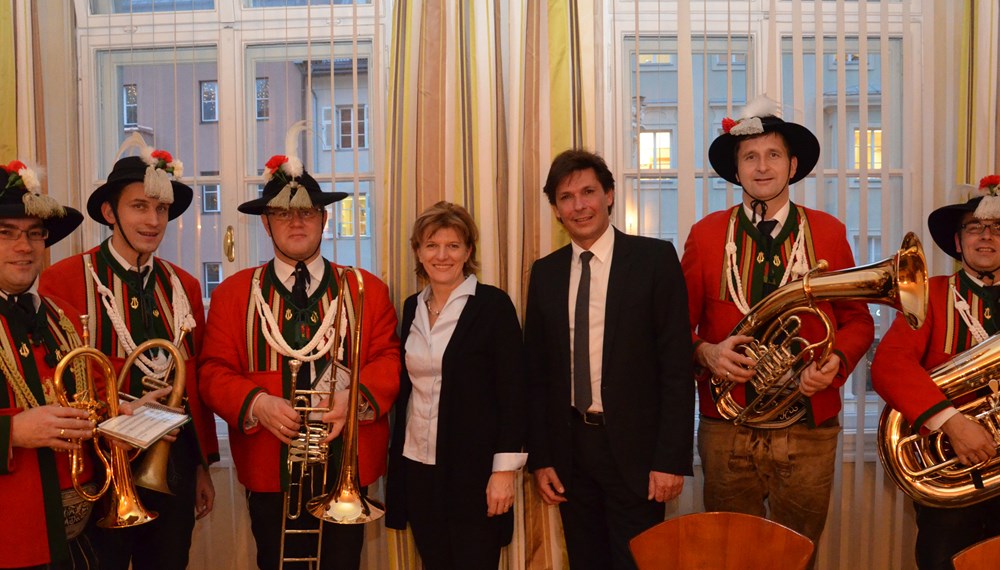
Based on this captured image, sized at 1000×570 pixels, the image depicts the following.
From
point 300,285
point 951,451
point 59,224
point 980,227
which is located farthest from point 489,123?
point 951,451

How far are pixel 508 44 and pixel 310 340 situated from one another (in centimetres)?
155

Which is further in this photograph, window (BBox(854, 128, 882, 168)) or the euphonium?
window (BBox(854, 128, 882, 168))

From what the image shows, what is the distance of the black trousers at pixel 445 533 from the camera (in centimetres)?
253

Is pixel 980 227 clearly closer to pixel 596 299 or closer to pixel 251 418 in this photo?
pixel 596 299

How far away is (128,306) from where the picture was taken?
2461 millimetres

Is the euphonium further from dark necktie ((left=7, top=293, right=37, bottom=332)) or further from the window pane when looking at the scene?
the window pane

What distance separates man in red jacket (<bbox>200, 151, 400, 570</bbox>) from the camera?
2494 mm

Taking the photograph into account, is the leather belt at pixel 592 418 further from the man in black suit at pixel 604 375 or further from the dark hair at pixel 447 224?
the dark hair at pixel 447 224

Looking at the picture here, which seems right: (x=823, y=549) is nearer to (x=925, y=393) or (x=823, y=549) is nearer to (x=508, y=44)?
(x=925, y=393)

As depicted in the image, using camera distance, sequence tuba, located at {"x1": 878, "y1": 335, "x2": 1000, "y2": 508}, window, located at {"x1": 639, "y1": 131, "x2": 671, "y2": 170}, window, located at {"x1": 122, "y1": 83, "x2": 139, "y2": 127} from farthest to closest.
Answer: window, located at {"x1": 122, "y1": 83, "x2": 139, "y2": 127}
window, located at {"x1": 639, "y1": 131, "x2": 671, "y2": 170}
tuba, located at {"x1": 878, "y1": 335, "x2": 1000, "y2": 508}

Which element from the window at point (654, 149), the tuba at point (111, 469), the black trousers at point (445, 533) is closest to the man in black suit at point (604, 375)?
the black trousers at point (445, 533)

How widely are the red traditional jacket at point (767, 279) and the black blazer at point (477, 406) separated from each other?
2.24 ft

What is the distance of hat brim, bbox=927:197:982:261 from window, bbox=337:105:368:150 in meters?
2.26

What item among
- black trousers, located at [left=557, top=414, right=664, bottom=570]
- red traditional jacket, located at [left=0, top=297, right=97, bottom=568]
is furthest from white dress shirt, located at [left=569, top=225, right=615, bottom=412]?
red traditional jacket, located at [left=0, top=297, right=97, bottom=568]
